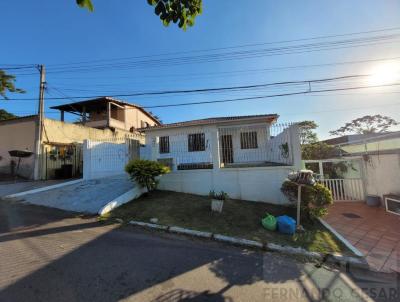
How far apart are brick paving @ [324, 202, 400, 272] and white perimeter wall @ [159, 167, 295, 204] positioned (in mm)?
1882

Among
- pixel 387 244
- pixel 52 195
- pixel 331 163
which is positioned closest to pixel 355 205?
pixel 331 163

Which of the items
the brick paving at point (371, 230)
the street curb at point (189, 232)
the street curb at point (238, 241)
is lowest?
the brick paving at point (371, 230)

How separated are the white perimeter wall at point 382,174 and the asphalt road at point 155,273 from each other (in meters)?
5.39

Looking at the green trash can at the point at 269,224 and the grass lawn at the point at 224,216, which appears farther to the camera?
the green trash can at the point at 269,224

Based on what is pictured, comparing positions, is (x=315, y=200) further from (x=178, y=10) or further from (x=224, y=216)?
(x=178, y=10)

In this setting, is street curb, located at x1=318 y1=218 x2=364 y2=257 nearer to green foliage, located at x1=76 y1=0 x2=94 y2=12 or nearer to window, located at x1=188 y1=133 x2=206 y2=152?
green foliage, located at x1=76 y1=0 x2=94 y2=12

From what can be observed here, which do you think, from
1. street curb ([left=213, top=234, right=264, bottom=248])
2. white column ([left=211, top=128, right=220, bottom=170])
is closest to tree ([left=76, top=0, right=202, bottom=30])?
street curb ([left=213, top=234, right=264, bottom=248])

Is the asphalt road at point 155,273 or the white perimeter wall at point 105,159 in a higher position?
the white perimeter wall at point 105,159

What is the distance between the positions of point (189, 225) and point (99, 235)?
216 cm

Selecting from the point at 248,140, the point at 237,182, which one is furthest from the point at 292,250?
the point at 248,140

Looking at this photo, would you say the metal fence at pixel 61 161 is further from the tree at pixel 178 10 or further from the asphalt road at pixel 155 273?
the tree at pixel 178 10

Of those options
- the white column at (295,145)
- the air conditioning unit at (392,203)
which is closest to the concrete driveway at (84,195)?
the white column at (295,145)

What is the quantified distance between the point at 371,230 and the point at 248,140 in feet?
27.4

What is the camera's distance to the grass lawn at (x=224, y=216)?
16.2 ft
